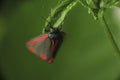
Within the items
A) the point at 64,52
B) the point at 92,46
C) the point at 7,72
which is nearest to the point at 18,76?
the point at 7,72

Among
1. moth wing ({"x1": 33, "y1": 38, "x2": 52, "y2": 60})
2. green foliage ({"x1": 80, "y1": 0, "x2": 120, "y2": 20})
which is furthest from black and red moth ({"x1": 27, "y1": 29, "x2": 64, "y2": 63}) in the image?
green foliage ({"x1": 80, "y1": 0, "x2": 120, "y2": 20})

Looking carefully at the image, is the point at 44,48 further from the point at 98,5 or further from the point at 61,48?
the point at 61,48

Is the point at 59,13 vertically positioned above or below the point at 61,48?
above

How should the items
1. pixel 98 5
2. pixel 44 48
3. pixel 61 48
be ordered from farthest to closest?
pixel 61 48
pixel 44 48
pixel 98 5

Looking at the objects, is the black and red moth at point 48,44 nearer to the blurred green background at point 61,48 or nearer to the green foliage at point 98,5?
the green foliage at point 98,5

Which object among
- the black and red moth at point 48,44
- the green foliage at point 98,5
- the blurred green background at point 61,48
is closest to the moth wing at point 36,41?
the black and red moth at point 48,44

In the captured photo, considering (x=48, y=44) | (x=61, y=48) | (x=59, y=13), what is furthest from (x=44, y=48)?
(x=61, y=48)

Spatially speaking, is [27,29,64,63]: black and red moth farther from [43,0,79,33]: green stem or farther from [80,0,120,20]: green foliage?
[80,0,120,20]: green foliage
